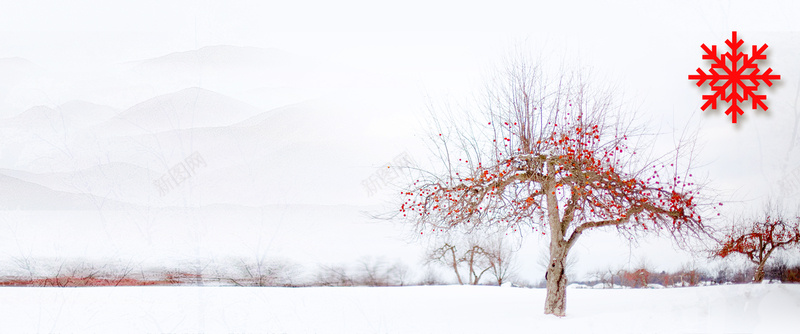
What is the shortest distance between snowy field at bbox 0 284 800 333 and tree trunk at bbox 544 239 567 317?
8.4 inches

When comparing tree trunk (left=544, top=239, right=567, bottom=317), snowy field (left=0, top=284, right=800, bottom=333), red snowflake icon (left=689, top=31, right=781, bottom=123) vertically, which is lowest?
snowy field (left=0, top=284, right=800, bottom=333)

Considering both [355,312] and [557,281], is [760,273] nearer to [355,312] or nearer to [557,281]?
[557,281]

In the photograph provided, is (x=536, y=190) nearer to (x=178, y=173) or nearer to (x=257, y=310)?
(x=257, y=310)

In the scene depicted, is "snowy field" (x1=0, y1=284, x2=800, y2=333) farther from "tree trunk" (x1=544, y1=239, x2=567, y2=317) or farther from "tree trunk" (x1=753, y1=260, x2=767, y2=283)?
"tree trunk" (x1=753, y1=260, x2=767, y2=283)

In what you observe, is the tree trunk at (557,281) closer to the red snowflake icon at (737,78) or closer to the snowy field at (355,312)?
the snowy field at (355,312)

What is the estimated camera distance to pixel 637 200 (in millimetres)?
7906

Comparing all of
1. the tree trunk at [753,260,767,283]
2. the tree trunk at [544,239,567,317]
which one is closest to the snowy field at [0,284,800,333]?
the tree trunk at [544,239,567,317]

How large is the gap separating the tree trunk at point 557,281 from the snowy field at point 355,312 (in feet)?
0.70

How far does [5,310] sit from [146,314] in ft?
7.48

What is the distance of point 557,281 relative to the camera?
832cm

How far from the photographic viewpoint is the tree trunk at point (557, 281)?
832 cm

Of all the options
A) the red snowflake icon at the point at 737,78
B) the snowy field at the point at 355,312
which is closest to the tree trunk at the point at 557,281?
the snowy field at the point at 355,312

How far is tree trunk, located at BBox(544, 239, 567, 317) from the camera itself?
832 cm

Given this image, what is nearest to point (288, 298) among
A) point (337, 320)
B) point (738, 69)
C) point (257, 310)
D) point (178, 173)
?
point (257, 310)
